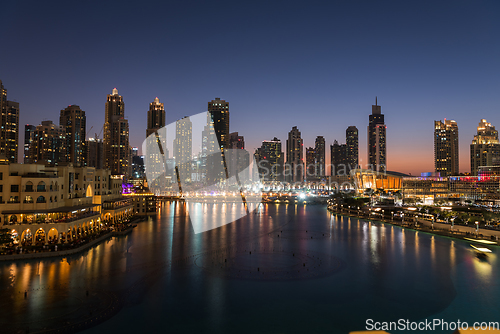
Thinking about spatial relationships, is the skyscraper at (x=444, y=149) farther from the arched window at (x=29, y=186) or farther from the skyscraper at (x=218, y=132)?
the arched window at (x=29, y=186)

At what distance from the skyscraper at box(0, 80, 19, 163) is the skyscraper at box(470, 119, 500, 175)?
122 m

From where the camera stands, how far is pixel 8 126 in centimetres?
7688

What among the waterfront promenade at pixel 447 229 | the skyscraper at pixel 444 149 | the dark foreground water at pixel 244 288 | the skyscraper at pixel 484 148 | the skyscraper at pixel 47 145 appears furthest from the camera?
the skyscraper at pixel 444 149

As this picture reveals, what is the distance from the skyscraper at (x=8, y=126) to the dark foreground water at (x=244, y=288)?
2548 inches

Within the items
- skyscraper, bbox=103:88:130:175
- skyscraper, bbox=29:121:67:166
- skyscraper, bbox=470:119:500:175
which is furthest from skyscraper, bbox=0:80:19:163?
skyscraper, bbox=470:119:500:175

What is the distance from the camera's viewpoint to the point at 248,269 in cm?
2008

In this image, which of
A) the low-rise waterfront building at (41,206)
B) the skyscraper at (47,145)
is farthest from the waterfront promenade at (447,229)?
the skyscraper at (47,145)

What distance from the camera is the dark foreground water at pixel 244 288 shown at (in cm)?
1297

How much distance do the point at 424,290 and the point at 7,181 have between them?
27.0 meters

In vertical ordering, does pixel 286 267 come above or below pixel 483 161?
below

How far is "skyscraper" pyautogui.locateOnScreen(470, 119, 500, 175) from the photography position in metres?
99.3

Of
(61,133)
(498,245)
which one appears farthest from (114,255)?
(61,133)

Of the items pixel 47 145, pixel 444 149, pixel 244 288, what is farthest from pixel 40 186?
pixel 444 149

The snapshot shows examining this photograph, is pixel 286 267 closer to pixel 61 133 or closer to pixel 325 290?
pixel 325 290
